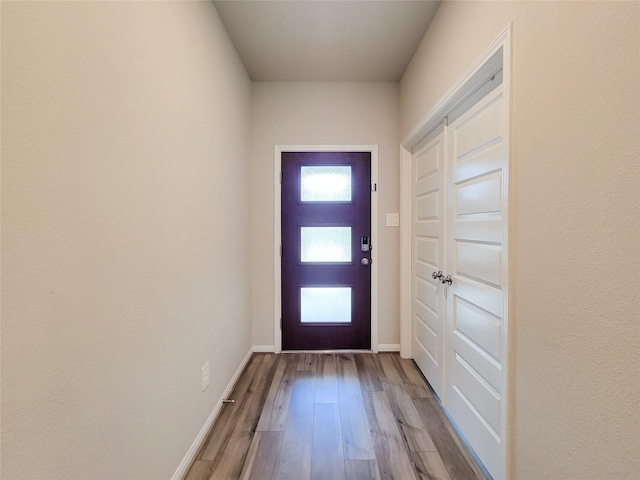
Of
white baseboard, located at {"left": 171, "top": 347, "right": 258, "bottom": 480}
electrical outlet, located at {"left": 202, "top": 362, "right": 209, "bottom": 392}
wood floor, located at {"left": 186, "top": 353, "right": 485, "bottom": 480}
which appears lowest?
wood floor, located at {"left": 186, "top": 353, "right": 485, "bottom": 480}

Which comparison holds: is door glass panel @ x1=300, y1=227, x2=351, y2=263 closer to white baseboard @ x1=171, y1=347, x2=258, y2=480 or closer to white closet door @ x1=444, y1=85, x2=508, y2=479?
white closet door @ x1=444, y1=85, x2=508, y2=479

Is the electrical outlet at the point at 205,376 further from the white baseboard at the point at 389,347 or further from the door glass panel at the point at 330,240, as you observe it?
the white baseboard at the point at 389,347

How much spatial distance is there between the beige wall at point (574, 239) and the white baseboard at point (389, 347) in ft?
5.11

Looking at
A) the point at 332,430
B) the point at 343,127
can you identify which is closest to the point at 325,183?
the point at 343,127

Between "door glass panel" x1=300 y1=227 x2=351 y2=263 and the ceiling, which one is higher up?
the ceiling

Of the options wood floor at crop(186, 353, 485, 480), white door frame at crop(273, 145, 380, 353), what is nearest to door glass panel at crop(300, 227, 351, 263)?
white door frame at crop(273, 145, 380, 353)

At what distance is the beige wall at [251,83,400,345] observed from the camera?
8.58 feet

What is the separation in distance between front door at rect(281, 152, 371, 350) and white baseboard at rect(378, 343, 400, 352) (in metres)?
0.12

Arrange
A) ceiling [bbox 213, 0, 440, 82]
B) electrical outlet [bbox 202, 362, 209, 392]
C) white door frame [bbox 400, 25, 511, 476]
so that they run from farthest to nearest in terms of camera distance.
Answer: ceiling [bbox 213, 0, 440, 82]
electrical outlet [bbox 202, 362, 209, 392]
white door frame [bbox 400, 25, 511, 476]

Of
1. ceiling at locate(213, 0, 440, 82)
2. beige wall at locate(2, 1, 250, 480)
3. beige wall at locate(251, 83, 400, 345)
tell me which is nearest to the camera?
beige wall at locate(2, 1, 250, 480)

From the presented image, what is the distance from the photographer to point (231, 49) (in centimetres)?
205

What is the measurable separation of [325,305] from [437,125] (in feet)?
6.03

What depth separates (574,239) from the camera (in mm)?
811

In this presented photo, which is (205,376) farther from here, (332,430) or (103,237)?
(103,237)
